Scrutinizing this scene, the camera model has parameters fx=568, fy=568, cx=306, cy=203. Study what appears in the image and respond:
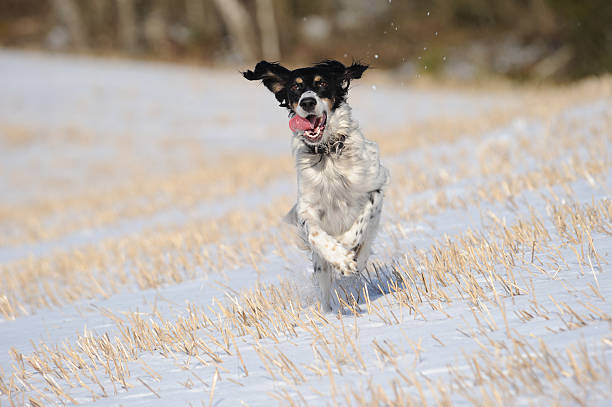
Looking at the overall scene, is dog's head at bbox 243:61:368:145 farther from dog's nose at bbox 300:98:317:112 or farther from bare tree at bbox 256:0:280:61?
bare tree at bbox 256:0:280:61

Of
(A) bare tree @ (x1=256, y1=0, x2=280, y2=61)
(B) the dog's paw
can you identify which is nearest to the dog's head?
(B) the dog's paw

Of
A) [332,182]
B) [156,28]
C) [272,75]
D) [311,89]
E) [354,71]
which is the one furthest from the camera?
[156,28]

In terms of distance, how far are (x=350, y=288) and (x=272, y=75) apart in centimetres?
175

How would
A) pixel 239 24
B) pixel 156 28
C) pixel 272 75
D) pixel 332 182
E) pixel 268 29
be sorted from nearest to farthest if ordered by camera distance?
pixel 332 182, pixel 272 75, pixel 239 24, pixel 268 29, pixel 156 28

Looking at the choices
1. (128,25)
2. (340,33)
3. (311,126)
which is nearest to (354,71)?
(311,126)

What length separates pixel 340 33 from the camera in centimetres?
3300

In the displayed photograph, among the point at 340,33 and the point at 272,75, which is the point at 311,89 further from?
the point at 340,33

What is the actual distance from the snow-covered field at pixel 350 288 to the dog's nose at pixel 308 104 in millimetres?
1117

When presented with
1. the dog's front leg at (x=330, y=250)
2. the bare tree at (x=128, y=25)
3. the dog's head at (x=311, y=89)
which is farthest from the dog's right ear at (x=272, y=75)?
the bare tree at (x=128, y=25)

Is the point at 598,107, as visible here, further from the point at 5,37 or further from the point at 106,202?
the point at 5,37

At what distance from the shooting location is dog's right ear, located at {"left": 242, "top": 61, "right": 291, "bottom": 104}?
14.0 ft

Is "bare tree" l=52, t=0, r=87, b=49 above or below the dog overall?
above

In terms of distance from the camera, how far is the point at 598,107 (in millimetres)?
9414

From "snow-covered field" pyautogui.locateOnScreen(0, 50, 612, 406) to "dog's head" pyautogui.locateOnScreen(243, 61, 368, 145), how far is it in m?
1.04
